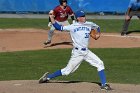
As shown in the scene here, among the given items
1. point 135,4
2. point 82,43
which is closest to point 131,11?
point 135,4

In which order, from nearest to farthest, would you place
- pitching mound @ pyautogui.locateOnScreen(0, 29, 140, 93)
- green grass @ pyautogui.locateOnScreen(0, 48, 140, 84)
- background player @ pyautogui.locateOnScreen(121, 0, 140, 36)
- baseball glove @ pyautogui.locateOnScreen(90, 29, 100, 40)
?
pitching mound @ pyautogui.locateOnScreen(0, 29, 140, 93), baseball glove @ pyautogui.locateOnScreen(90, 29, 100, 40), green grass @ pyautogui.locateOnScreen(0, 48, 140, 84), background player @ pyautogui.locateOnScreen(121, 0, 140, 36)

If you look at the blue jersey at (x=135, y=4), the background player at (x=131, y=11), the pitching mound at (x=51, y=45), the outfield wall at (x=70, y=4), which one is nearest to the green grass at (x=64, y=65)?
the pitching mound at (x=51, y=45)

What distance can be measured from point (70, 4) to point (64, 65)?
19023 mm

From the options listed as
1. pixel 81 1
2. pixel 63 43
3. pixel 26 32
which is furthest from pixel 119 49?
pixel 81 1

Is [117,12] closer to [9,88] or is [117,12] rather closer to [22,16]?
[22,16]

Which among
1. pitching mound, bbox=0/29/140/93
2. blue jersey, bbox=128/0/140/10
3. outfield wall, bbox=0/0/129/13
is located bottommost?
outfield wall, bbox=0/0/129/13

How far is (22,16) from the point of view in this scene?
3406cm

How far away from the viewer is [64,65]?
48.9ft

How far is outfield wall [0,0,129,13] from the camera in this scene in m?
33.8

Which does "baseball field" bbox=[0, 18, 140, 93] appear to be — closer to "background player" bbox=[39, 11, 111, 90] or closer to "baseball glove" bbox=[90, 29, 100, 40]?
"background player" bbox=[39, 11, 111, 90]

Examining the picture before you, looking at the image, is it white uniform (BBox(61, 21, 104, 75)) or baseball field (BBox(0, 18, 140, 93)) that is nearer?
white uniform (BBox(61, 21, 104, 75))

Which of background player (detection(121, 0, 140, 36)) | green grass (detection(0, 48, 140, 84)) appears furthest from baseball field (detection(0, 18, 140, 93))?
background player (detection(121, 0, 140, 36))

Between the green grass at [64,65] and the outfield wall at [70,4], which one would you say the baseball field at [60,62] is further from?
the outfield wall at [70,4]

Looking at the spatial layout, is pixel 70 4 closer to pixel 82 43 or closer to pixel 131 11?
pixel 131 11
